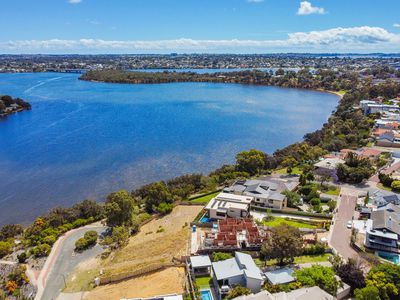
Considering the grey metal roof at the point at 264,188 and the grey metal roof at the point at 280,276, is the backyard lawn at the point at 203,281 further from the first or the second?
the grey metal roof at the point at 264,188

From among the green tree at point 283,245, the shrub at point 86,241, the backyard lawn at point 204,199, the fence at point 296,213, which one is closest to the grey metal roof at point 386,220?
the fence at point 296,213

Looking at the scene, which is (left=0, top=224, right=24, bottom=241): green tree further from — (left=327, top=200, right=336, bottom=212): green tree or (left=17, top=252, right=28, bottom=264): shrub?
(left=327, top=200, right=336, bottom=212): green tree

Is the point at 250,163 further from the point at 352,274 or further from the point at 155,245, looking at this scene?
the point at 352,274

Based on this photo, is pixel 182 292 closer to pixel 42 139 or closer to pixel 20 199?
pixel 20 199

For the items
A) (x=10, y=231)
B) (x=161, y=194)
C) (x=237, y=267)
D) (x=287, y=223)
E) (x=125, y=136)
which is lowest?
(x=125, y=136)

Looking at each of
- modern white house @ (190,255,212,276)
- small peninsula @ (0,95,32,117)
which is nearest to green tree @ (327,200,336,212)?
modern white house @ (190,255,212,276)

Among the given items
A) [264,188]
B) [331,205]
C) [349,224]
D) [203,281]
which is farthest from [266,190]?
[203,281]

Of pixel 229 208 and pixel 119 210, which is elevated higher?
pixel 119 210
